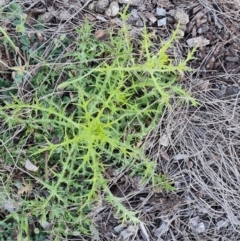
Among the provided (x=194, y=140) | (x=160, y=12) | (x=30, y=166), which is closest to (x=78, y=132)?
(x=30, y=166)

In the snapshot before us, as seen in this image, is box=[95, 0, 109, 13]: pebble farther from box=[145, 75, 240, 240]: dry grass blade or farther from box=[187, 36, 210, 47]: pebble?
box=[145, 75, 240, 240]: dry grass blade

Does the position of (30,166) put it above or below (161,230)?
above

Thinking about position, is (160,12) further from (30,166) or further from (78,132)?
(30,166)

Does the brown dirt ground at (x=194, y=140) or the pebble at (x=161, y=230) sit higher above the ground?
the brown dirt ground at (x=194, y=140)

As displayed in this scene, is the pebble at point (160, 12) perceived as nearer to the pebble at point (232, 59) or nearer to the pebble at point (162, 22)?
the pebble at point (162, 22)

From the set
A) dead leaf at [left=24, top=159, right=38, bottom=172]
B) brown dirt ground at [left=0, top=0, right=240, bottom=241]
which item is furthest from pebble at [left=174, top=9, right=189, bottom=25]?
dead leaf at [left=24, top=159, right=38, bottom=172]

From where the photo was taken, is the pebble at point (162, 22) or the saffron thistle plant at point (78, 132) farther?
the pebble at point (162, 22)

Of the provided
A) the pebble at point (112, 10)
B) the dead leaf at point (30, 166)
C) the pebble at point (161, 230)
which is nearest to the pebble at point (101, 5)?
the pebble at point (112, 10)
